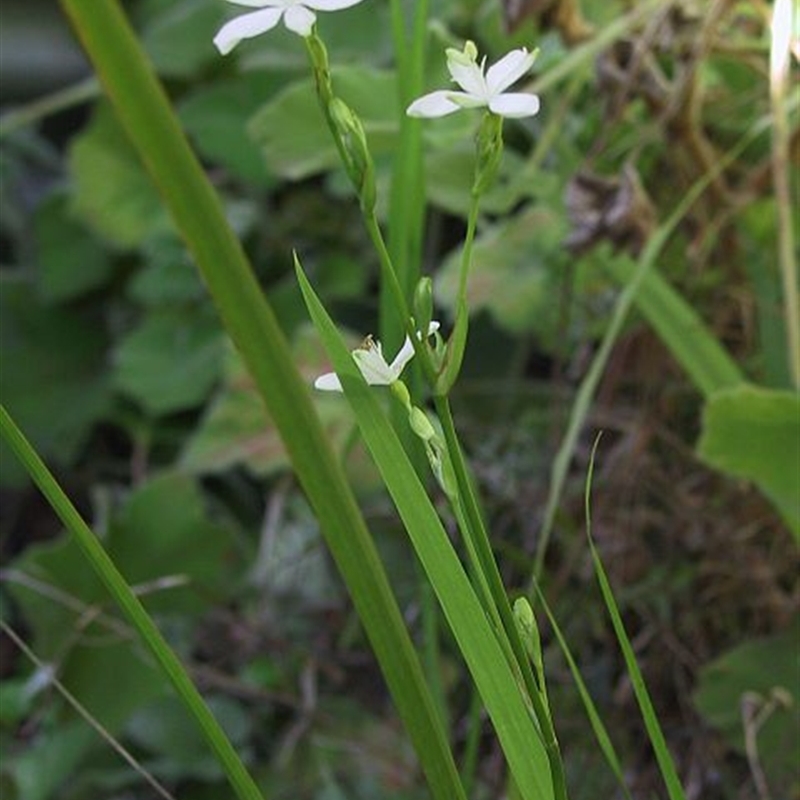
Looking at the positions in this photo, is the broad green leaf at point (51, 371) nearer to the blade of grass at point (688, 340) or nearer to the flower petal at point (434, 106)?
the blade of grass at point (688, 340)

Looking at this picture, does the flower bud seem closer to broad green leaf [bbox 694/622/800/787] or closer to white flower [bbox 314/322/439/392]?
white flower [bbox 314/322/439/392]

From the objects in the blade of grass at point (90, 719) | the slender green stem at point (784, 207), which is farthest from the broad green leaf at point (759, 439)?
the blade of grass at point (90, 719)

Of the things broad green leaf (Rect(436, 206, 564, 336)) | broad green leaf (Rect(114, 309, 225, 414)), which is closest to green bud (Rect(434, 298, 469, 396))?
broad green leaf (Rect(436, 206, 564, 336))

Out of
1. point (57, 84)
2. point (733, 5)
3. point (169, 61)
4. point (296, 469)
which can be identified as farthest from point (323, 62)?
point (57, 84)

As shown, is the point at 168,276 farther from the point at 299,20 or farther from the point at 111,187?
the point at 299,20

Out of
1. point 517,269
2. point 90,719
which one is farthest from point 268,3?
point 517,269
